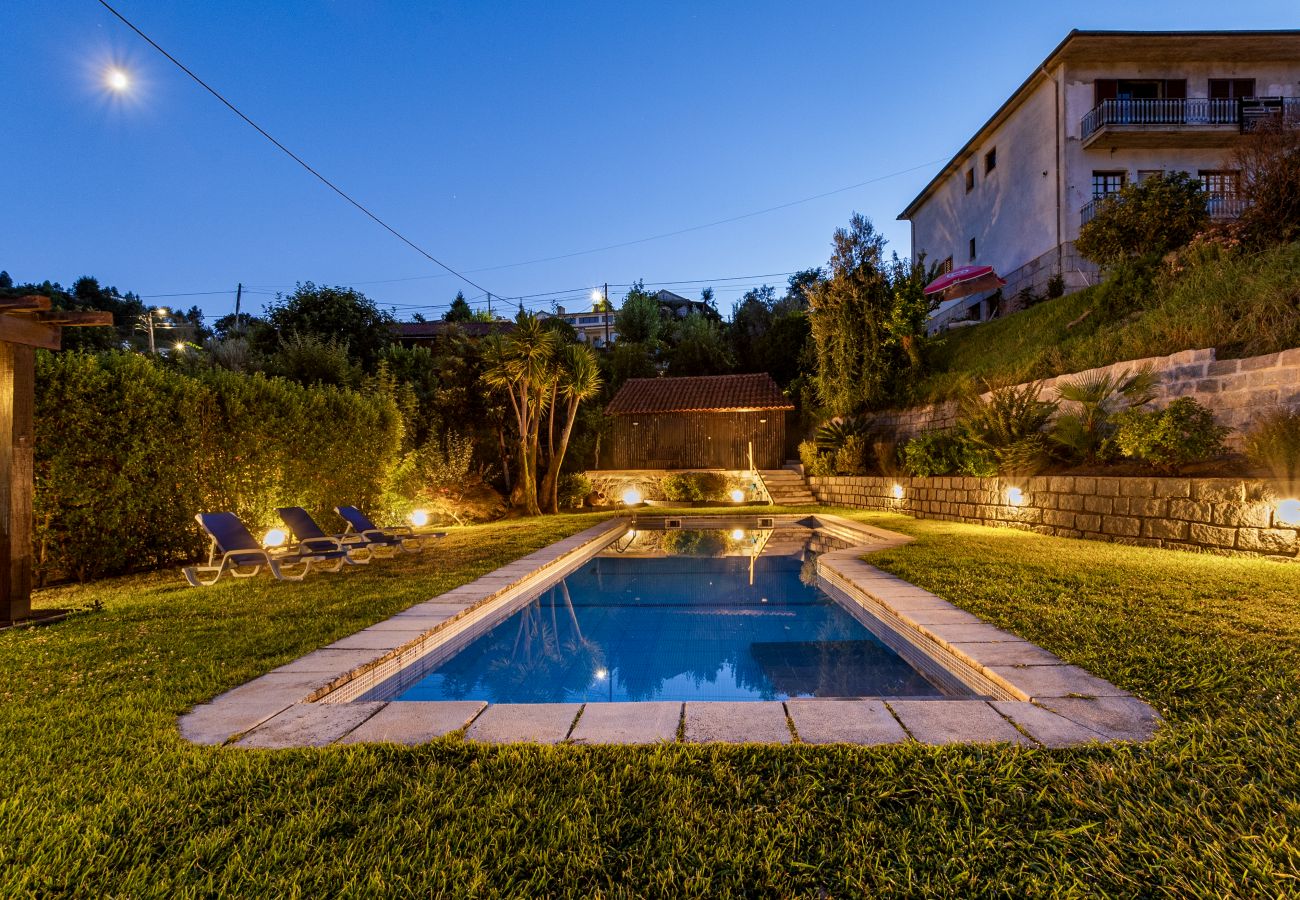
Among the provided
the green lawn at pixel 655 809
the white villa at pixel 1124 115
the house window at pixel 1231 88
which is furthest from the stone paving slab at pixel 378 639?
the house window at pixel 1231 88

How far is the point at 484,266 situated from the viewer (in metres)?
49.9

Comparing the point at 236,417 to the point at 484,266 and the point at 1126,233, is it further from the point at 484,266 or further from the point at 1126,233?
the point at 484,266

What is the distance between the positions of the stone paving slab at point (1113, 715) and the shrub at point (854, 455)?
14.1 metres

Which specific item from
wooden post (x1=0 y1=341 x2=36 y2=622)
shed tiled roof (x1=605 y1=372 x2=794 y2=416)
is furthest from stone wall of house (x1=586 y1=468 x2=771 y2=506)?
wooden post (x1=0 y1=341 x2=36 y2=622)

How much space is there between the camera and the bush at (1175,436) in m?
7.30

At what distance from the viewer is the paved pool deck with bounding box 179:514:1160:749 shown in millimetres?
2650

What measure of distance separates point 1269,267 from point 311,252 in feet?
236

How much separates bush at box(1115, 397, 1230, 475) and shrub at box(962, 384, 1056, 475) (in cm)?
218

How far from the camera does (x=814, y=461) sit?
18.0 m

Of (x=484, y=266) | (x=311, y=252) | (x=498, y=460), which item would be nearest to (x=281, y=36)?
(x=498, y=460)

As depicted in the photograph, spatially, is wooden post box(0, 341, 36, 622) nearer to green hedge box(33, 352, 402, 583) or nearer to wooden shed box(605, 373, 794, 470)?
green hedge box(33, 352, 402, 583)

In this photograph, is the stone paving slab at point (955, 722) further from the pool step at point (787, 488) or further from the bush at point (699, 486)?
the bush at point (699, 486)

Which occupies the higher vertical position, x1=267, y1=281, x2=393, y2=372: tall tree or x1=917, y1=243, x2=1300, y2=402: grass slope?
x1=267, y1=281, x2=393, y2=372: tall tree

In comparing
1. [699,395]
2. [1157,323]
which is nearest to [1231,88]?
[1157,323]
